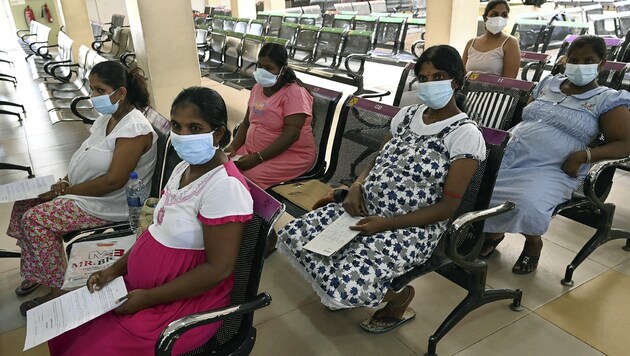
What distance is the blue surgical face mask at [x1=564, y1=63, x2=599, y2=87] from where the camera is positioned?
7.79 ft

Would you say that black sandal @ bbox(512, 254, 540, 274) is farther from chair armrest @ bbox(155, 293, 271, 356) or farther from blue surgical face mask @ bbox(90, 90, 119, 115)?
blue surgical face mask @ bbox(90, 90, 119, 115)

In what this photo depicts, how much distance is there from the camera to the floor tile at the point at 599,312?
204cm

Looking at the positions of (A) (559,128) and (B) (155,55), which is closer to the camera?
(A) (559,128)

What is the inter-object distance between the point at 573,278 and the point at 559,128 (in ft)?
2.62

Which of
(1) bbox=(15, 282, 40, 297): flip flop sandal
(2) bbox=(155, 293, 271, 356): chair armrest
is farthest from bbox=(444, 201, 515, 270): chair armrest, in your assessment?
(1) bbox=(15, 282, 40, 297): flip flop sandal

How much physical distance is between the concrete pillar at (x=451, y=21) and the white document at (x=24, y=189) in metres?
5.05

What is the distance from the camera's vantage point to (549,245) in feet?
9.25

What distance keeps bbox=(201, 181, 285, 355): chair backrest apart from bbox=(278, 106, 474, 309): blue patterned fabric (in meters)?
0.38

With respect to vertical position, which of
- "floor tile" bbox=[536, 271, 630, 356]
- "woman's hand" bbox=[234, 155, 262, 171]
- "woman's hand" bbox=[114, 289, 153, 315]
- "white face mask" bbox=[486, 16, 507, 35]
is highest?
"white face mask" bbox=[486, 16, 507, 35]

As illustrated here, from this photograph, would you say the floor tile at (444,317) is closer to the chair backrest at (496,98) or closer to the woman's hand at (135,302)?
the chair backrest at (496,98)

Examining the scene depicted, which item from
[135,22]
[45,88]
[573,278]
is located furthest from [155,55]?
[573,278]

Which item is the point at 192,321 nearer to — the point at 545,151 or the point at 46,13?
the point at 545,151

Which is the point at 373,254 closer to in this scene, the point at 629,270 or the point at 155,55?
the point at 629,270

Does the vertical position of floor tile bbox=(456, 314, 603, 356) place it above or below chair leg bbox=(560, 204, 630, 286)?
below
